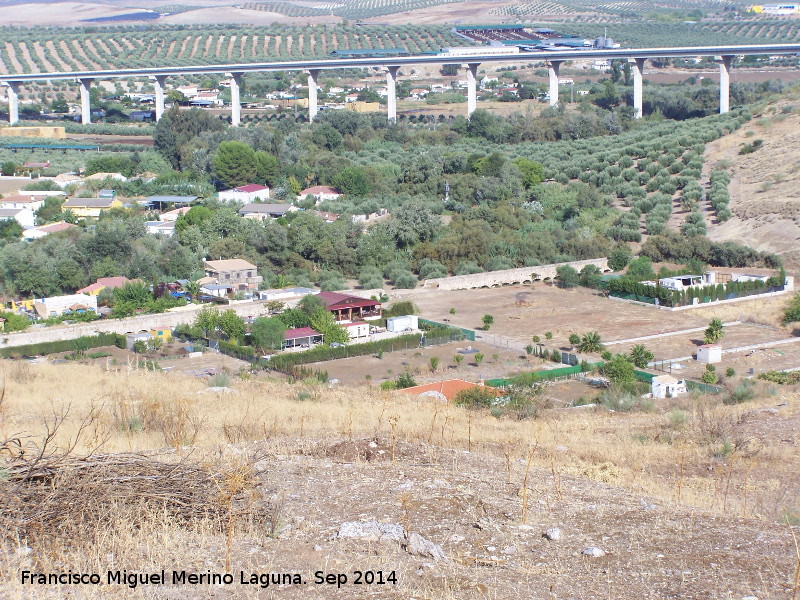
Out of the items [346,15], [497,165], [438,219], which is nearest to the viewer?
[438,219]

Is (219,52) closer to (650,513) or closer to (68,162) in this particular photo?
(68,162)

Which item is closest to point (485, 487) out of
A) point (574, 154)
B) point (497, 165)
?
point (497, 165)

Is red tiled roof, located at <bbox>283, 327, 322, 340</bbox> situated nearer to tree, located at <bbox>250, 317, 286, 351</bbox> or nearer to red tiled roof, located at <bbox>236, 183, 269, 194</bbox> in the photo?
tree, located at <bbox>250, 317, 286, 351</bbox>

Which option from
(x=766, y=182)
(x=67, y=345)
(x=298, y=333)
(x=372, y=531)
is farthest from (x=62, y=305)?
(x=766, y=182)

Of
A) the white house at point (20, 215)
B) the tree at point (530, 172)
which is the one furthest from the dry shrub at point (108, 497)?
the tree at point (530, 172)

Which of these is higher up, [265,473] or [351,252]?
[265,473]

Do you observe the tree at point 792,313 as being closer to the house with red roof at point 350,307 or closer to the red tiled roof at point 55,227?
the house with red roof at point 350,307

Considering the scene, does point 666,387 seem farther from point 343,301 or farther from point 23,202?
point 23,202
